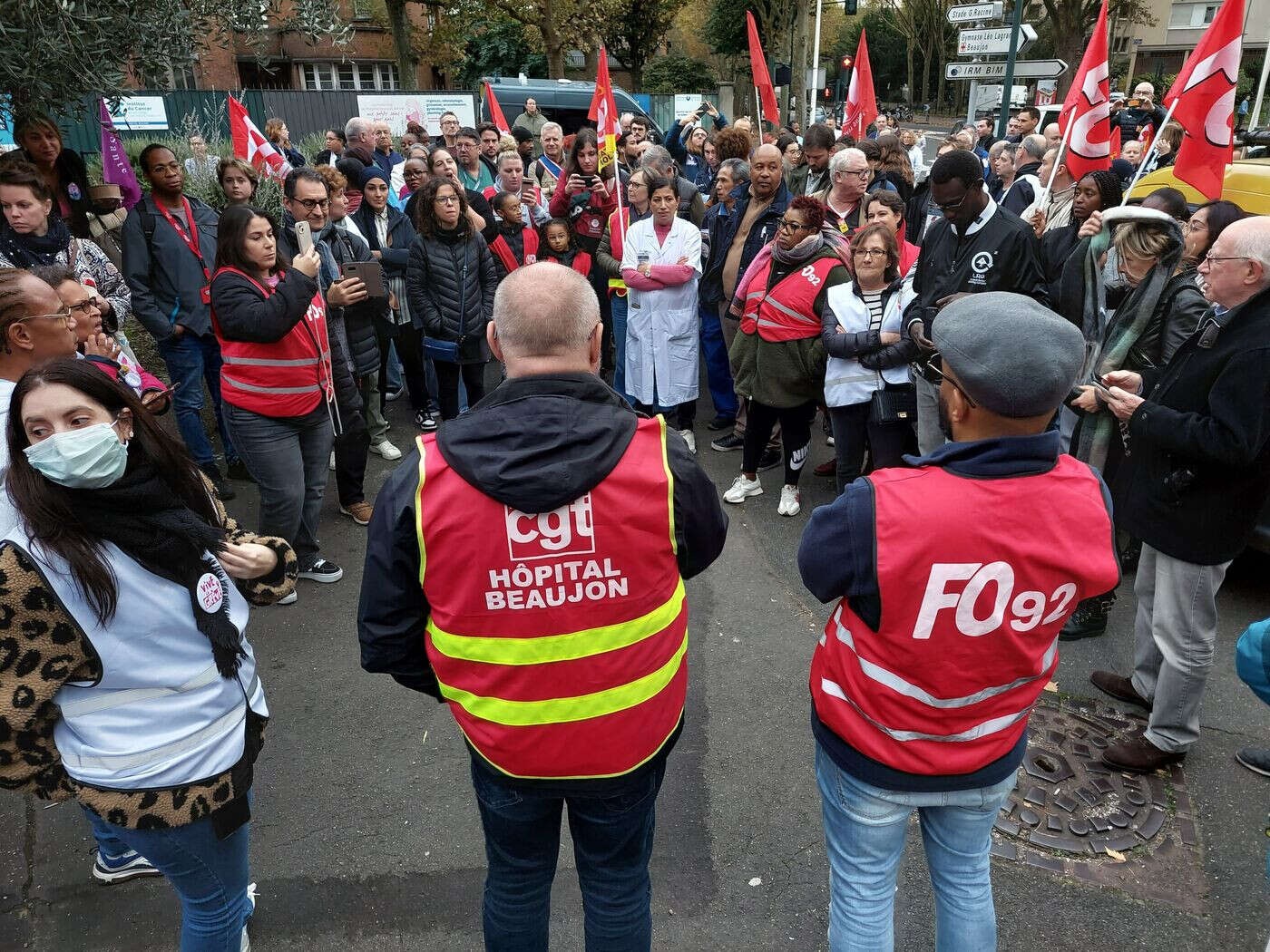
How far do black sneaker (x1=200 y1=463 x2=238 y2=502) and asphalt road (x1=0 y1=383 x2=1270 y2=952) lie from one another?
1.86 m

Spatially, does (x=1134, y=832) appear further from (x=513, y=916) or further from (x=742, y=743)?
(x=513, y=916)

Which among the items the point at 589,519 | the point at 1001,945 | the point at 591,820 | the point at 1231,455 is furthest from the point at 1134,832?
the point at 589,519

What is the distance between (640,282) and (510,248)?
1433mm

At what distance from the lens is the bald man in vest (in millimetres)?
1750

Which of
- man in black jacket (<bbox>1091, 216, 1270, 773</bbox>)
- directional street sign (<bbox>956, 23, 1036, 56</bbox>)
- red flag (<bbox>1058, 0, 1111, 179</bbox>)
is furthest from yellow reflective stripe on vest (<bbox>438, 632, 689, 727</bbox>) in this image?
directional street sign (<bbox>956, 23, 1036, 56</bbox>)

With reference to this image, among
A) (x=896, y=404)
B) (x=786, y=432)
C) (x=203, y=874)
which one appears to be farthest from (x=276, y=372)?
(x=896, y=404)

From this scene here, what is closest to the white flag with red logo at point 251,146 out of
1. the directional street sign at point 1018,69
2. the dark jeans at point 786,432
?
the dark jeans at point 786,432

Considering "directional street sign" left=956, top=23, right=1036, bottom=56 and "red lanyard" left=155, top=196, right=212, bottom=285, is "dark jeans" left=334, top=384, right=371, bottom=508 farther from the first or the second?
"directional street sign" left=956, top=23, right=1036, bottom=56

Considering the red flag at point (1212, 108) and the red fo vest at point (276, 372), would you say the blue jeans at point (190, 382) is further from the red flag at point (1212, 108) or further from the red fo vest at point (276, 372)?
the red flag at point (1212, 108)

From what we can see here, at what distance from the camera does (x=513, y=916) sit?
212 centimetres

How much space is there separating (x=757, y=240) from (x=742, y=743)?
3.69m

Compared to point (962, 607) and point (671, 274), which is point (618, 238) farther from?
point (962, 607)

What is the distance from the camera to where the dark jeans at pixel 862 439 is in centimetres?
496

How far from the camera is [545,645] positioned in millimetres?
1827
